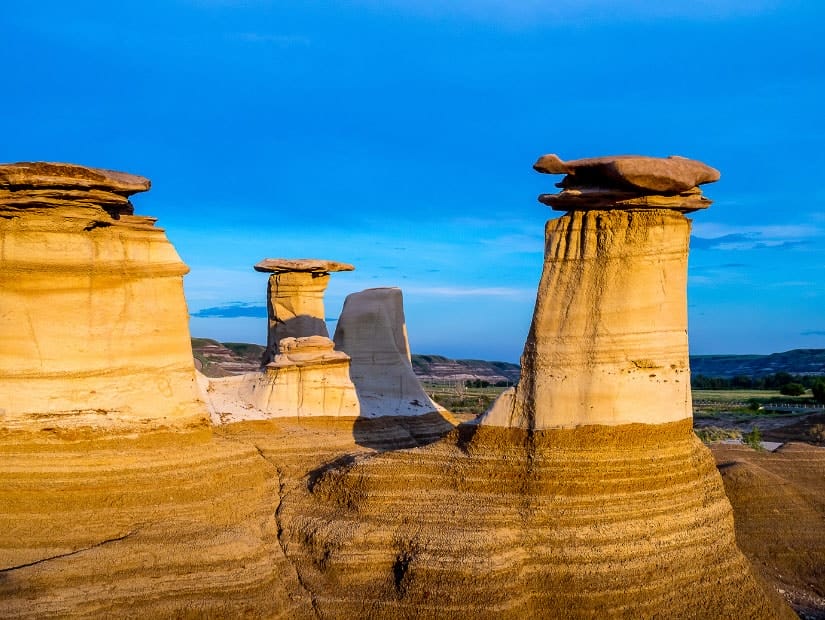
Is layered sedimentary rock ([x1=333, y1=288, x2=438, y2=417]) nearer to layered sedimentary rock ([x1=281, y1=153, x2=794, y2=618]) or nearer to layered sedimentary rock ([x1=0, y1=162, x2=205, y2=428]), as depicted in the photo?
layered sedimentary rock ([x1=0, y1=162, x2=205, y2=428])

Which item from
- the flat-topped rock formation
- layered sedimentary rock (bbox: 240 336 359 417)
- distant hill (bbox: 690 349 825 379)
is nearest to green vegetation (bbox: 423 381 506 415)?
layered sedimentary rock (bbox: 240 336 359 417)

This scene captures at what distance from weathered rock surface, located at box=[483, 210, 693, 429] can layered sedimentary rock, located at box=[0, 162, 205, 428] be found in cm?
565

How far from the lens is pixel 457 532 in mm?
10875

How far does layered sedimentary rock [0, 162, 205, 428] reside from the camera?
12367mm

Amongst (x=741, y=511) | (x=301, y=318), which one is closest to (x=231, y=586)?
(x=741, y=511)

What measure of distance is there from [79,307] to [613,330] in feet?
25.9

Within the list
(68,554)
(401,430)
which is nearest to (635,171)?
(68,554)

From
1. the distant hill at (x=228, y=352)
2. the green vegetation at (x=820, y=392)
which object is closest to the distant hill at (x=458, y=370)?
the distant hill at (x=228, y=352)

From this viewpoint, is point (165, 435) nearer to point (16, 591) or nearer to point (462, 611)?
point (16, 591)

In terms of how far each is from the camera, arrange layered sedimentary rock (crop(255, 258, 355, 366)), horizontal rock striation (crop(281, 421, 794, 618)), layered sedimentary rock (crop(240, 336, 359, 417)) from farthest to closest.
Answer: layered sedimentary rock (crop(255, 258, 355, 366))
layered sedimentary rock (crop(240, 336, 359, 417))
horizontal rock striation (crop(281, 421, 794, 618))

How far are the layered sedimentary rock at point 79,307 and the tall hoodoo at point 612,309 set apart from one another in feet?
18.5

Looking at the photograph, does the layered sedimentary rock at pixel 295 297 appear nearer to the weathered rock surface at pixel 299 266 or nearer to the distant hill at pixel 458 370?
the weathered rock surface at pixel 299 266

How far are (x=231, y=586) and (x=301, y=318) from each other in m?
16.8

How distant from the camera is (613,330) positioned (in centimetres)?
1148
